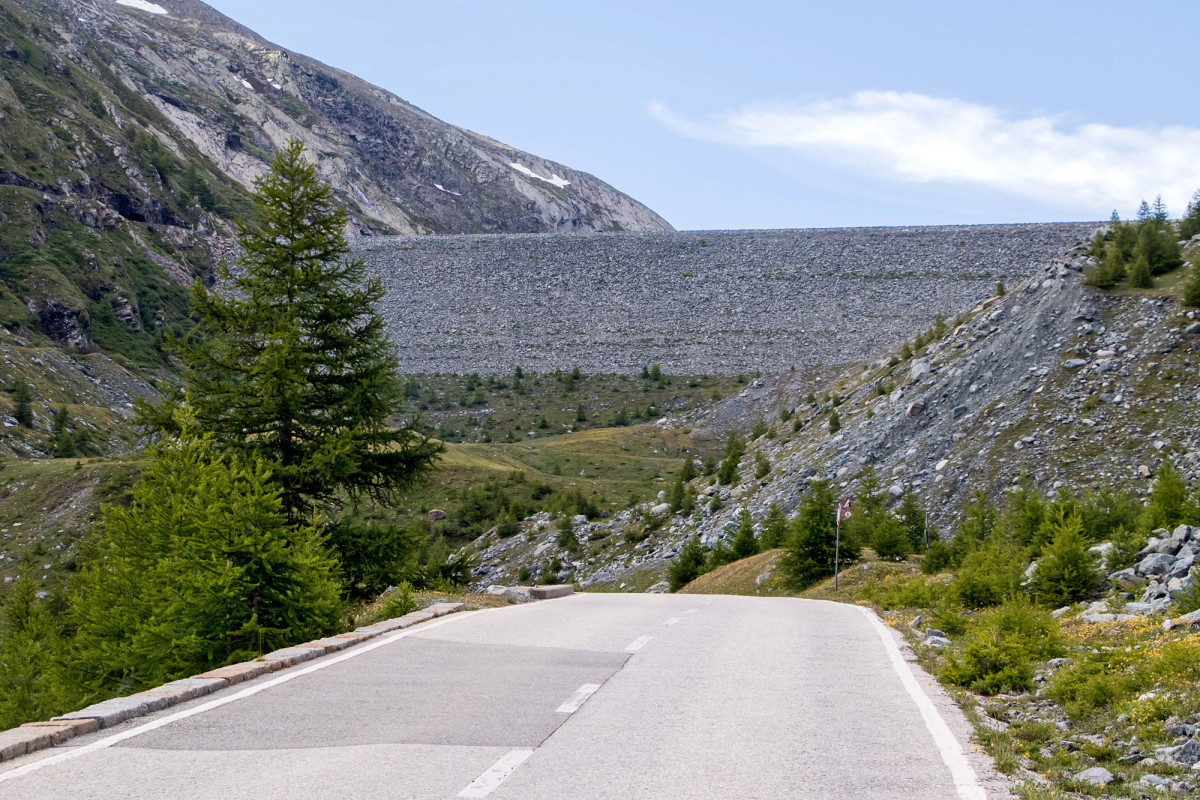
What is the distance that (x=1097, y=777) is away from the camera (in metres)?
5.43

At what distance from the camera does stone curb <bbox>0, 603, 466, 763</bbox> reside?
548 centimetres

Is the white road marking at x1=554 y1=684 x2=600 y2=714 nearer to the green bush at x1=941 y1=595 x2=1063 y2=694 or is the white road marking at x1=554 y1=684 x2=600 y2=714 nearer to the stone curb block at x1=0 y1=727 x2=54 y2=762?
the stone curb block at x1=0 y1=727 x2=54 y2=762

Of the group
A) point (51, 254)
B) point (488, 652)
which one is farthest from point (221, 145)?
point (488, 652)

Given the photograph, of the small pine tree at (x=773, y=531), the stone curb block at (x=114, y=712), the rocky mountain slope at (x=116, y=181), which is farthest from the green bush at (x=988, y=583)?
the rocky mountain slope at (x=116, y=181)

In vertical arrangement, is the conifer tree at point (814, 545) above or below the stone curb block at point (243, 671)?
below

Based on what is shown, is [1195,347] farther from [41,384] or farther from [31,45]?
[31,45]

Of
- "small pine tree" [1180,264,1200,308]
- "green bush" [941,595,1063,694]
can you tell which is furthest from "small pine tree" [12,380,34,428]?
"small pine tree" [1180,264,1200,308]

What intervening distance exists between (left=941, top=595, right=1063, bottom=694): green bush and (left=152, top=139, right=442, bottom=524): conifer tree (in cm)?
1102

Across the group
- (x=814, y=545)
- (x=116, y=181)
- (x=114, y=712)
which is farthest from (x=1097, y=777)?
(x=116, y=181)

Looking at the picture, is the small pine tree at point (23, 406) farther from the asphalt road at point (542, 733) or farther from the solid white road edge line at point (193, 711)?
the asphalt road at point (542, 733)

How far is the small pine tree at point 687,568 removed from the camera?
32625mm

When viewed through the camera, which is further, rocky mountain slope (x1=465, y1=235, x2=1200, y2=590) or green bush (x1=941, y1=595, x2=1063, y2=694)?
rocky mountain slope (x1=465, y1=235, x2=1200, y2=590)

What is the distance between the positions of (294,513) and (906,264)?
87702mm

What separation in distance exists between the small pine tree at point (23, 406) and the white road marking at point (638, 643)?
52293 mm
